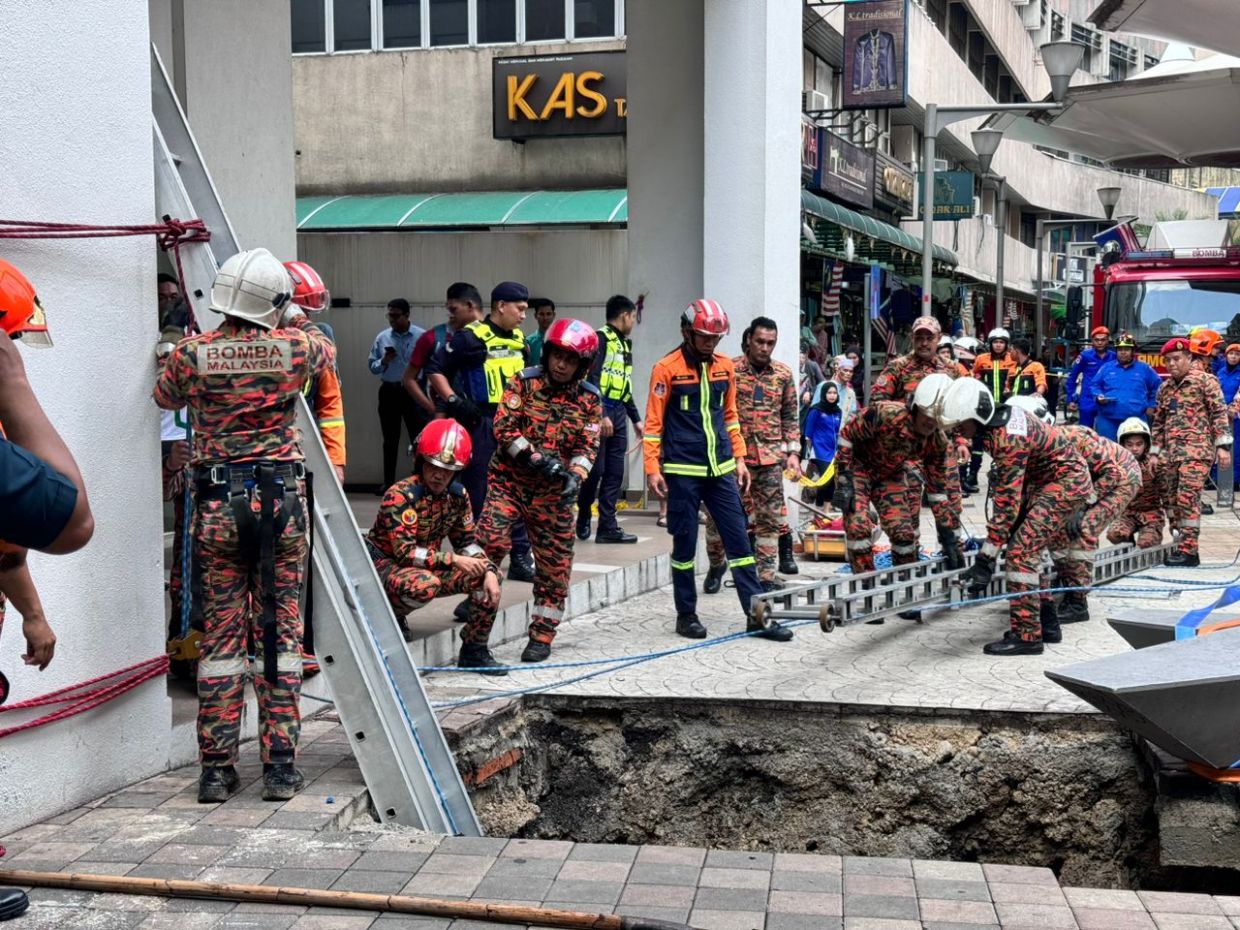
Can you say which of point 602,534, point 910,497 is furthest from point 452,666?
point 602,534

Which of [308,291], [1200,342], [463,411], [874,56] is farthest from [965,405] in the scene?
[874,56]

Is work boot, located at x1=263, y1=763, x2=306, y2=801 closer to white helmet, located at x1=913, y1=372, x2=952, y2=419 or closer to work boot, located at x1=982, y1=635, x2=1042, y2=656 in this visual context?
work boot, located at x1=982, y1=635, x2=1042, y2=656

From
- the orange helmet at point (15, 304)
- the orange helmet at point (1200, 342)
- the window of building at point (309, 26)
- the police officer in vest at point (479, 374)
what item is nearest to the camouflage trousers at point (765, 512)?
the police officer in vest at point (479, 374)

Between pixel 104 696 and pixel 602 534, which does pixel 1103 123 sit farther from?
pixel 104 696

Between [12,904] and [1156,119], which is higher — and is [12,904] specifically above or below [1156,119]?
below

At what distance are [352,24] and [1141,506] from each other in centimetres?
1562

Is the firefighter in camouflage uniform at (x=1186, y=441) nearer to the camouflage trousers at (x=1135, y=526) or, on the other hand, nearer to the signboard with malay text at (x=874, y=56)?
the camouflage trousers at (x=1135, y=526)

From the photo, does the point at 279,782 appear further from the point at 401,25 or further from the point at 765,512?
the point at 401,25

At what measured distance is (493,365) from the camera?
945cm

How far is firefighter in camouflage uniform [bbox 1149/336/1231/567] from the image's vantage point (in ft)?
40.0

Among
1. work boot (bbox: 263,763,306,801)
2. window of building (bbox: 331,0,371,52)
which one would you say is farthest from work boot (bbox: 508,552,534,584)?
window of building (bbox: 331,0,371,52)

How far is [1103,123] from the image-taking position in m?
18.0

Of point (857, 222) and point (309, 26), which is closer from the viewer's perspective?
point (857, 222)

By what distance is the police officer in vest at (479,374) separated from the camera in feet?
30.7
